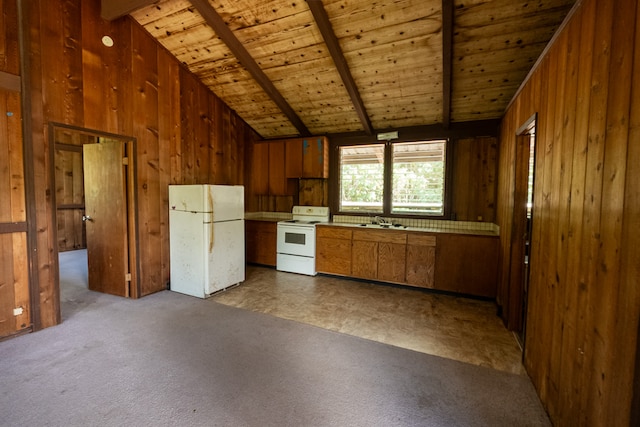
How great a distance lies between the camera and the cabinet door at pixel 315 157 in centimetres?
491

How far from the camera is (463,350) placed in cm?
247

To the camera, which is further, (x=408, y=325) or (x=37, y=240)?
(x=408, y=325)

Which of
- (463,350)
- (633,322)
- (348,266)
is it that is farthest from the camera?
(348,266)

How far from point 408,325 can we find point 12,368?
344 centimetres

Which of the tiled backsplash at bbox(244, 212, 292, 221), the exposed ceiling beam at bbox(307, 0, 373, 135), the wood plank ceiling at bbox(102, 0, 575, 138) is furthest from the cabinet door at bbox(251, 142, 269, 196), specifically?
the exposed ceiling beam at bbox(307, 0, 373, 135)

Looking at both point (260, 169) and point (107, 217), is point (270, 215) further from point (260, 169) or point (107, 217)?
point (107, 217)

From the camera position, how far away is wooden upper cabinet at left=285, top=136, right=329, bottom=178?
4910 millimetres

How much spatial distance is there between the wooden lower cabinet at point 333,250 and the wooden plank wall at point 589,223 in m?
2.57

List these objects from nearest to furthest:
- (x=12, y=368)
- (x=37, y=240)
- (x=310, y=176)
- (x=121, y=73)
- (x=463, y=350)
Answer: (x=12, y=368), (x=463, y=350), (x=37, y=240), (x=121, y=73), (x=310, y=176)

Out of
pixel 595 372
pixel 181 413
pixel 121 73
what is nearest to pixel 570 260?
pixel 595 372

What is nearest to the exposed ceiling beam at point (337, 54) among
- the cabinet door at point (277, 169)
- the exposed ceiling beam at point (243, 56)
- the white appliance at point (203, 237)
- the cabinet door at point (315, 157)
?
the cabinet door at point (315, 157)

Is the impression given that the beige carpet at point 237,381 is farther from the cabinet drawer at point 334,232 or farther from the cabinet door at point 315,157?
the cabinet door at point 315,157

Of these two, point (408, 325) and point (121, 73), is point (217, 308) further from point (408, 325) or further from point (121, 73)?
point (121, 73)

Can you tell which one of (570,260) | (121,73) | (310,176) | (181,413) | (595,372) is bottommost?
(181,413)
